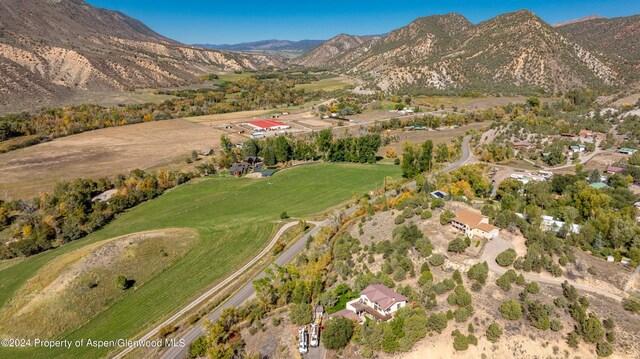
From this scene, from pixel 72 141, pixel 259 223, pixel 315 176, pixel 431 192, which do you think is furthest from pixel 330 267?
pixel 72 141

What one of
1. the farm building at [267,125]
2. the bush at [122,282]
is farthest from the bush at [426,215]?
the farm building at [267,125]

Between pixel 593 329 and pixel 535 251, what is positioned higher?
pixel 535 251

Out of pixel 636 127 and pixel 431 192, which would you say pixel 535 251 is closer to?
pixel 431 192

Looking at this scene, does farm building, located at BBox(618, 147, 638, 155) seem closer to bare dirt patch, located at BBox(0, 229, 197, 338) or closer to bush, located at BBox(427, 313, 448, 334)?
bush, located at BBox(427, 313, 448, 334)

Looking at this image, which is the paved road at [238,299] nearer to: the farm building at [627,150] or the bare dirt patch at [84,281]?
the bare dirt patch at [84,281]

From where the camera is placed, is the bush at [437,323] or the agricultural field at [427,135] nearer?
the bush at [437,323]

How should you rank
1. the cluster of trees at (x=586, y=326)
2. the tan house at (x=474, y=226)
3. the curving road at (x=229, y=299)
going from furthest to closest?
the tan house at (x=474, y=226) < the curving road at (x=229, y=299) < the cluster of trees at (x=586, y=326)
